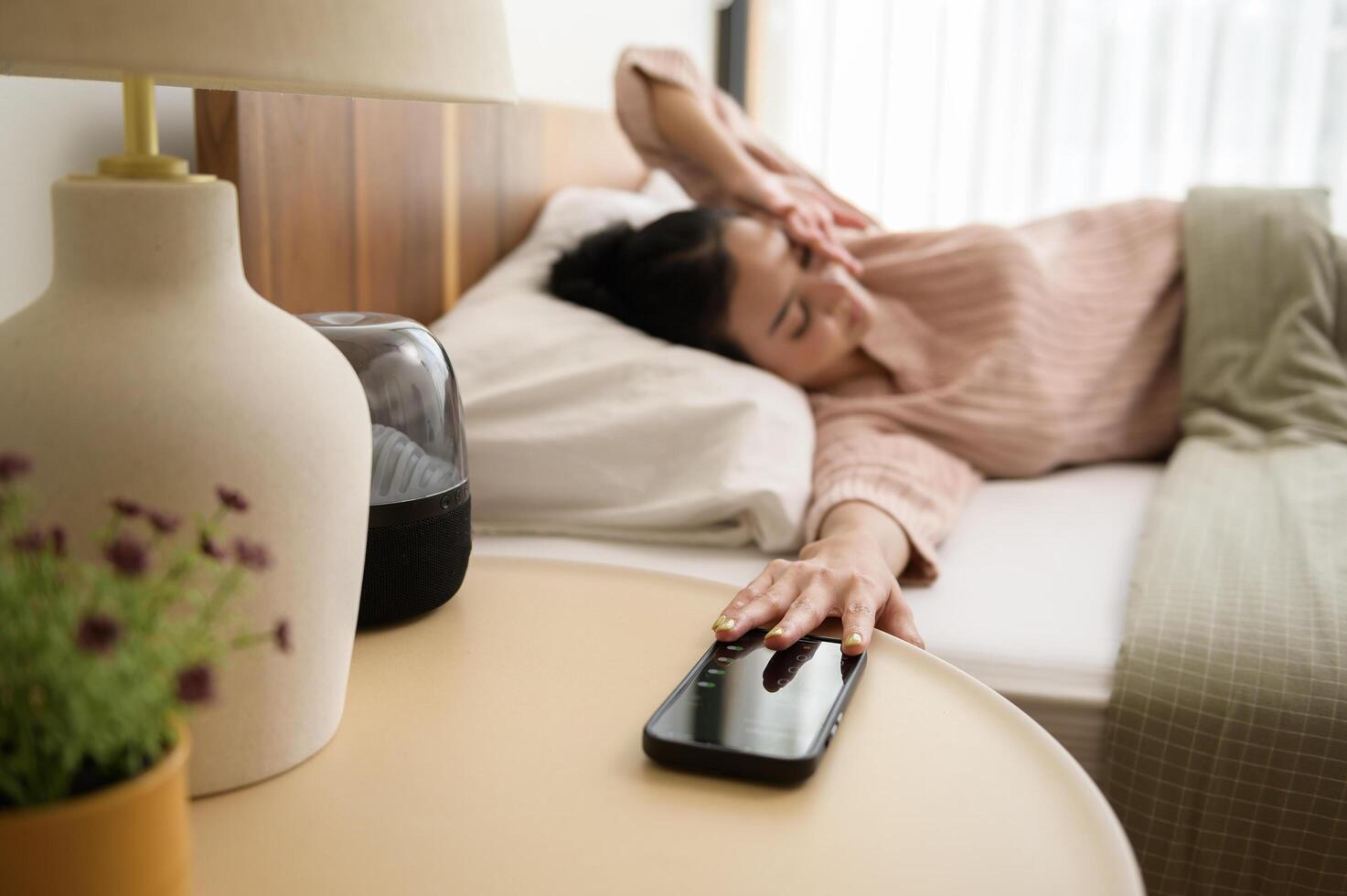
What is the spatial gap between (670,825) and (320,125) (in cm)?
76

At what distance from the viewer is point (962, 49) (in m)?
2.61

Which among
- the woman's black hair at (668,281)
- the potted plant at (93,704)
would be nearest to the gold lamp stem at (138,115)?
the potted plant at (93,704)

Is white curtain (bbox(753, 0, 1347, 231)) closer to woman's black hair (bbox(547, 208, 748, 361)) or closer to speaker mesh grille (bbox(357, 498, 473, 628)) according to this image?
woman's black hair (bbox(547, 208, 748, 361))

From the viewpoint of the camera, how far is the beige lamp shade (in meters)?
0.37

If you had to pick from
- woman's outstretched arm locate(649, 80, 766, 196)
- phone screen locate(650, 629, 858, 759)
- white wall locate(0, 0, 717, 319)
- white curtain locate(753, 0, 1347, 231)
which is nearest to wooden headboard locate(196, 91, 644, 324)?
white wall locate(0, 0, 717, 319)

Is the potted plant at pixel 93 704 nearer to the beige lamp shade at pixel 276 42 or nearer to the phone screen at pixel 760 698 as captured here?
the beige lamp shade at pixel 276 42

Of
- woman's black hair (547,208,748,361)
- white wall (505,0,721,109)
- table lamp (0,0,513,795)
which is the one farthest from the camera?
white wall (505,0,721,109)

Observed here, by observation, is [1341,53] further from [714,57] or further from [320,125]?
[320,125]

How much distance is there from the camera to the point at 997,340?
1405mm

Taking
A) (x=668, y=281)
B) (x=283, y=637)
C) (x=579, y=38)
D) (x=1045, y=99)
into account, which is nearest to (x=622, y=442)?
(x=668, y=281)

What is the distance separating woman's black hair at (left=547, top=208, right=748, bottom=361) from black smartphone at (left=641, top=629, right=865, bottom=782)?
681 mm

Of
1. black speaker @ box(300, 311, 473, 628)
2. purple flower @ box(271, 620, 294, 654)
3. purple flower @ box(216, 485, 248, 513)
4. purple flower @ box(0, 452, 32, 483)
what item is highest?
purple flower @ box(0, 452, 32, 483)

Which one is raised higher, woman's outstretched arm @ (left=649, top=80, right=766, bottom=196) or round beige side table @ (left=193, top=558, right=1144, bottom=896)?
woman's outstretched arm @ (left=649, top=80, right=766, bottom=196)

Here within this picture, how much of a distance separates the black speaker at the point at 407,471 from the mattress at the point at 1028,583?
21cm
